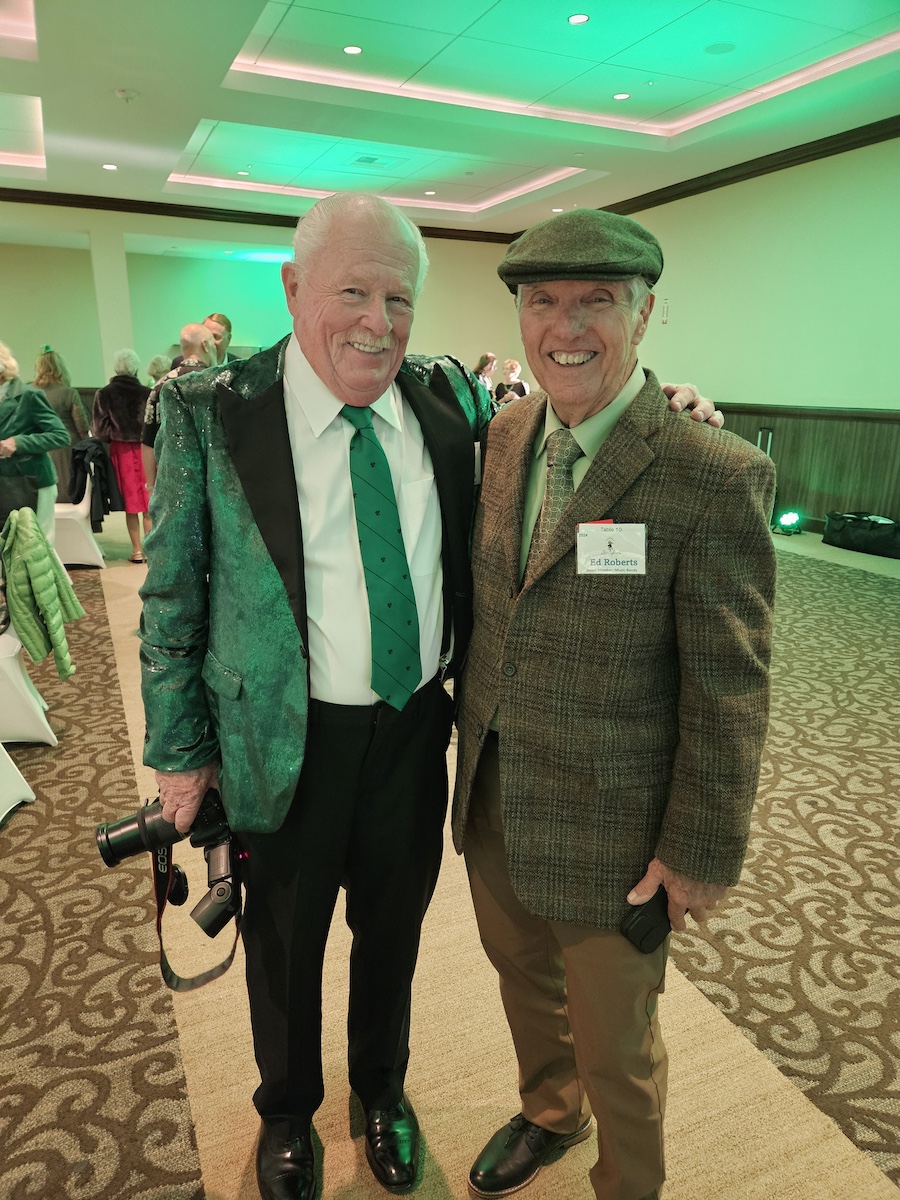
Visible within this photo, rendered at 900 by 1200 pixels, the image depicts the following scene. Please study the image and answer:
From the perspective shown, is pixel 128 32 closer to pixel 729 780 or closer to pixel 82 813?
pixel 82 813

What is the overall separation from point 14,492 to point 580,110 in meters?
5.81

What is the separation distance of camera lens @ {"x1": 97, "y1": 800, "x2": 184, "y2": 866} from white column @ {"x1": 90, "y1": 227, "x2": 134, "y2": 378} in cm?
998

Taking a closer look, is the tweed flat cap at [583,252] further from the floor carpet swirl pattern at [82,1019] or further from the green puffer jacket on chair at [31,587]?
the green puffer jacket on chair at [31,587]

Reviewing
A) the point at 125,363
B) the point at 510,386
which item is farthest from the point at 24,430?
the point at 510,386

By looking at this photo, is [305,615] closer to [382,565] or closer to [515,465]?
[382,565]

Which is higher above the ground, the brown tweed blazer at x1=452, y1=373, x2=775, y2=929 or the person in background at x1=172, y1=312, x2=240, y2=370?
the person in background at x1=172, y1=312, x2=240, y2=370

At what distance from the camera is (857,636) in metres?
4.88

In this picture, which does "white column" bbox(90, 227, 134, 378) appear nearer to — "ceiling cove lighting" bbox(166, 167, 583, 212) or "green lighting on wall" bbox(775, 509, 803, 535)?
"ceiling cove lighting" bbox(166, 167, 583, 212)

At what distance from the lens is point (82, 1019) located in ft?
6.35

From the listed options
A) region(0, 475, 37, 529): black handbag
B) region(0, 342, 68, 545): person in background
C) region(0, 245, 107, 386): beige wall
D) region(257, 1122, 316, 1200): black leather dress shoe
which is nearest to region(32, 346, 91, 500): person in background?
region(0, 342, 68, 545): person in background

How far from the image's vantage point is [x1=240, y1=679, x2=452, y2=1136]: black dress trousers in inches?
53.0

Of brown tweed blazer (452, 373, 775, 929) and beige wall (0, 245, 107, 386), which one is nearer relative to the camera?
brown tweed blazer (452, 373, 775, 929)

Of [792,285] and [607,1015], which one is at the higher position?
[792,285]

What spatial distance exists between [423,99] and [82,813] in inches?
245
